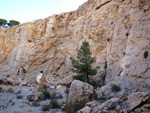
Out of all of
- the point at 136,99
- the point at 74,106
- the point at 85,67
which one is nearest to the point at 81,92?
the point at 74,106

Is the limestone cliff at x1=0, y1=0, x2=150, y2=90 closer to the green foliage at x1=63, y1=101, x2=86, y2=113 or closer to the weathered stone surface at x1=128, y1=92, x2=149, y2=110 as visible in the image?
the weathered stone surface at x1=128, y1=92, x2=149, y2=110

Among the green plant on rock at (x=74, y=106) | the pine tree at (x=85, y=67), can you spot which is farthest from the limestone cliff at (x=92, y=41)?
the green plant on rock at (x=74, y=106)

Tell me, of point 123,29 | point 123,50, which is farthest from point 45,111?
point 123,29

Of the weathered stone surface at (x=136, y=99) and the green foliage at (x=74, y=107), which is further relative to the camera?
the green foliage at (x=74, y=107)

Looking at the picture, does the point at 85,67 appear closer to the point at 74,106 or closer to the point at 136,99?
the point at 74,106

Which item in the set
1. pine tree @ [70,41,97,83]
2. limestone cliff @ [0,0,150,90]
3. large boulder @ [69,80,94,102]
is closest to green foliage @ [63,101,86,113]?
large boulder @ [69,80,94,102]

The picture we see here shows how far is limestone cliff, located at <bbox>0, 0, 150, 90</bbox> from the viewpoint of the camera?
1002 centimetres

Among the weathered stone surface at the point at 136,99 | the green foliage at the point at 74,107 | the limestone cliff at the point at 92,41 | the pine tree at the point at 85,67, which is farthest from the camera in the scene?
the pine tree at the point at 85,67

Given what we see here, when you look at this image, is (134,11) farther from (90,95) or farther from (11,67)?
(11,67)

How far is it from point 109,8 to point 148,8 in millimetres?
8323

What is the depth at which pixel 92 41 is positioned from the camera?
19.0 metres

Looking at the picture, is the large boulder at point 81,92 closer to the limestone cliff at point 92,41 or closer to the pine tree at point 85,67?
the limestone cliff at point 92,41

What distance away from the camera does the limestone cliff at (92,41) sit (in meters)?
10.0

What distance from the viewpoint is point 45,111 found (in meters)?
7.91
